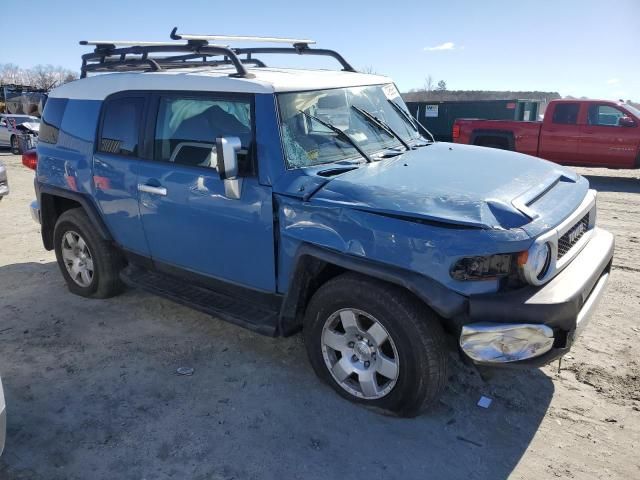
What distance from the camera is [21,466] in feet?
9.40

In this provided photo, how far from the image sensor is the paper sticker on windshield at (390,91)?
4.51m

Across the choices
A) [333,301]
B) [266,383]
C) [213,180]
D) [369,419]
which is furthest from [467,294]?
[213,180]

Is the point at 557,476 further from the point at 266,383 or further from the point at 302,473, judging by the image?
the point at 266,383

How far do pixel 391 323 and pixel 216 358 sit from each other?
161cm

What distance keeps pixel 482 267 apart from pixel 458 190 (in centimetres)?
53

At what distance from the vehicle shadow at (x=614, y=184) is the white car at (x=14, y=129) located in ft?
60.4

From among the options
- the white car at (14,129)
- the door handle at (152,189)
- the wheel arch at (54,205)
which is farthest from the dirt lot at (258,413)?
the white car at (14,129)

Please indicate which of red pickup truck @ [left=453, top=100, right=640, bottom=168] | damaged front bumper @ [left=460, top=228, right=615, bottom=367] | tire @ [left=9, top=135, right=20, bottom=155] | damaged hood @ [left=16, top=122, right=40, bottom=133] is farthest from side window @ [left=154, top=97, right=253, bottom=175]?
tire @ [left=9, top=135, right=20, bottom=155]

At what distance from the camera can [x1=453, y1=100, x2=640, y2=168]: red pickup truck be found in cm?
1170

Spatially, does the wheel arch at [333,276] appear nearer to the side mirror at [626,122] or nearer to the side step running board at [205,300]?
the side step running board at [205,300]

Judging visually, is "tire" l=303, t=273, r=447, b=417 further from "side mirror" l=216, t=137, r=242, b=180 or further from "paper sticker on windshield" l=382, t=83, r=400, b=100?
"paper sticker on windshield" l=382, t=83, r=400, b=100

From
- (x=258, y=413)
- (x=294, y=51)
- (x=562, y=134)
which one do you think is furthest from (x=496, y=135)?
(x=258, y=413)

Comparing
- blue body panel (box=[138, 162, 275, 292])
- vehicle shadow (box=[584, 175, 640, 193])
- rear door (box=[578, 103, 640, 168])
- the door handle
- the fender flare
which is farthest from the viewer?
the fender flare

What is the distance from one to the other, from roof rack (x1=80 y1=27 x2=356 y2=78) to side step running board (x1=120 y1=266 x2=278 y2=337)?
5.32 feet
